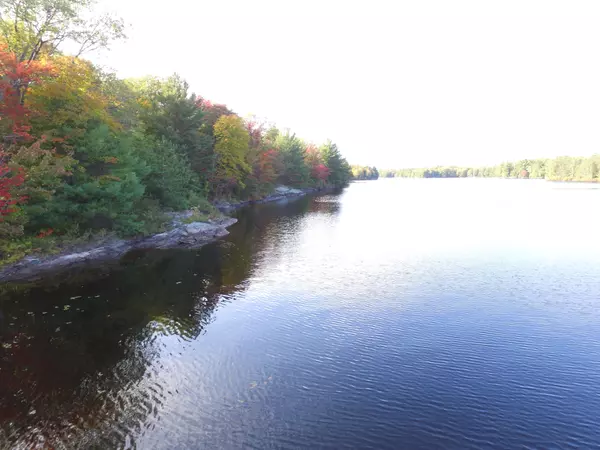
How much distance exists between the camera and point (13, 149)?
23016mm

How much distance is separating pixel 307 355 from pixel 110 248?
23.0 metres

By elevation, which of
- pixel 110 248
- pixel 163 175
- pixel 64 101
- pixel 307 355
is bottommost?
pixel 307 355

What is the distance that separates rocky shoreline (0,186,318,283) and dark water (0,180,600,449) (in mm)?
3261

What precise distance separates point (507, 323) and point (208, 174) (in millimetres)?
49150

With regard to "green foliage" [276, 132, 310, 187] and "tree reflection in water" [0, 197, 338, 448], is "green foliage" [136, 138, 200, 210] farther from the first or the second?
"green foliage" [276, 132, 310, 187]

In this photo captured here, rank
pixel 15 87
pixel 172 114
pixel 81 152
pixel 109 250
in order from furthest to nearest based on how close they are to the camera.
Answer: pixel 172 114
pixel 109 250
pixel 81 152
pixel 15 87

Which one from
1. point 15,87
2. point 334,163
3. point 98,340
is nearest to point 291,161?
point 334,163

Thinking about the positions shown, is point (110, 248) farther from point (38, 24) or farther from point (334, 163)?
point (334, 163)

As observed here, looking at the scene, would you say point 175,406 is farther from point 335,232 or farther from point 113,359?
point 335,232

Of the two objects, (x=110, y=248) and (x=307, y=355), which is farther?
(x=110, y=248)

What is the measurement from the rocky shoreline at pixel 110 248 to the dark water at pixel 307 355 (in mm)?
3261

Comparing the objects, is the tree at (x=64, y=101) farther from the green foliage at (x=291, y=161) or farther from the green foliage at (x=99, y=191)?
the green foliage at (x=291, y=161)

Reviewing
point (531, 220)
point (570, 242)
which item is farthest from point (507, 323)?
point (531, 220)

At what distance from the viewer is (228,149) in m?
59.6
